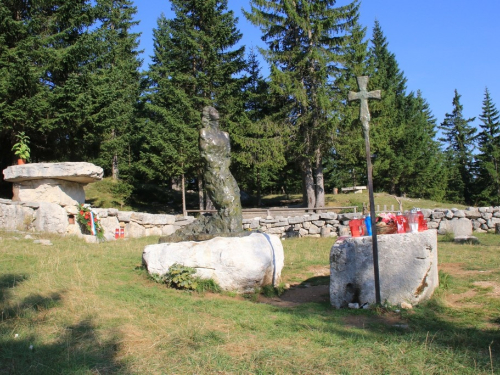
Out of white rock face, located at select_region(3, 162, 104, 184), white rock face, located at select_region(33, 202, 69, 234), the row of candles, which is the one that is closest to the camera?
the row of candles

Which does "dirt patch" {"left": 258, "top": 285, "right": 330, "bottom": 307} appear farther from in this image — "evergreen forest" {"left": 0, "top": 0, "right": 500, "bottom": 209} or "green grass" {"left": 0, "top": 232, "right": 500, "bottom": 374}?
"evergreen forest" {"left": 0, "top": 0, "right": 500, "bottom": 209}

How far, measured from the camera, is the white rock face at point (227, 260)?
21.1 feet

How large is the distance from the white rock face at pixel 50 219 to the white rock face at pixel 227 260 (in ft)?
22.0

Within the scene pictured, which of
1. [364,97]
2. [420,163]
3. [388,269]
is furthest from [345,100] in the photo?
[388,269]

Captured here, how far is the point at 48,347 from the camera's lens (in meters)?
3.94

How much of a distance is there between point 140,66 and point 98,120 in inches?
651

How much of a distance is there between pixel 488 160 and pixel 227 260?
37178 mm

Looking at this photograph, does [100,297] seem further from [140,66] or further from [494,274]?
[140,66]

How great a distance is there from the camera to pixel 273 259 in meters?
6.93

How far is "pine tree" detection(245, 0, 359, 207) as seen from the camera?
811 inches

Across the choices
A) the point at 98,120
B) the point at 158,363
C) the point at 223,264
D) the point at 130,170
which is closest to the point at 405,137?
the point at 130,170

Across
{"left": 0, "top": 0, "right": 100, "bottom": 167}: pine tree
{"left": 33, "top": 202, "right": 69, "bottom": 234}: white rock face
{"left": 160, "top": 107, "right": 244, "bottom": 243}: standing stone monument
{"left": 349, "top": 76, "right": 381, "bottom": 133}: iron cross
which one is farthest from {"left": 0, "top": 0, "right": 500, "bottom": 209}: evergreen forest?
{"left": 349, "top": 76, "right": 381, "bottom": 133}: iron cross

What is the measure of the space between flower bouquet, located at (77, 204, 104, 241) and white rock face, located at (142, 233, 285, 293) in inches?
276

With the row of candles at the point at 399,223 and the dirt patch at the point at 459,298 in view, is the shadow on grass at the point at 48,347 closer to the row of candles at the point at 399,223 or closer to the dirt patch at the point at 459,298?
the row of candles at the point at 399,223
